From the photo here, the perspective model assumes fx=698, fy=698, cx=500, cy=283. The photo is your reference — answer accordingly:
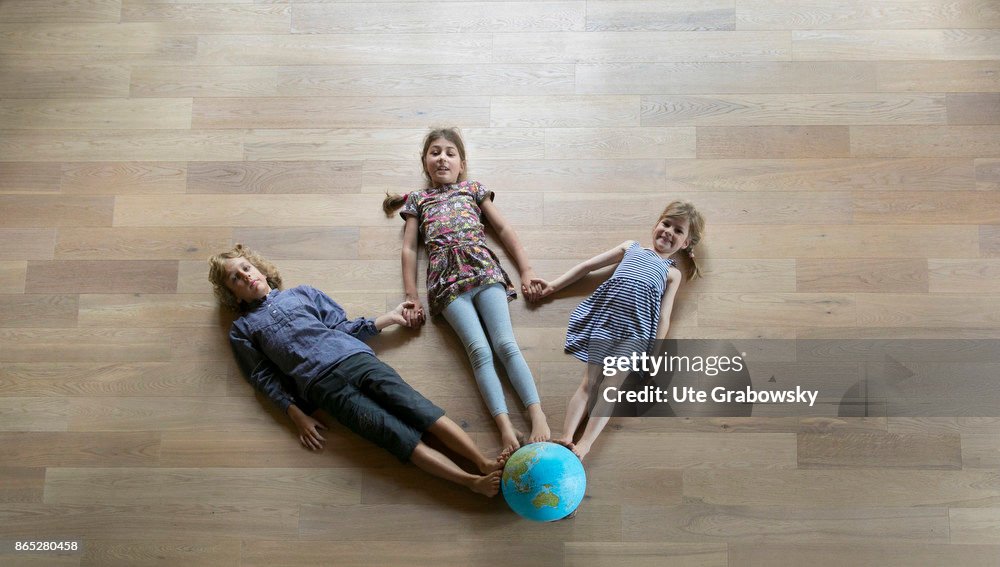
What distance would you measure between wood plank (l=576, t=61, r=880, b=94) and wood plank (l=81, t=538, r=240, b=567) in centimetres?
183

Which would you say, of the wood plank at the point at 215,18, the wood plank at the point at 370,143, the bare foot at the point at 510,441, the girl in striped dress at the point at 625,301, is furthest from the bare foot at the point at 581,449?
the wood plank at the point at 215,18

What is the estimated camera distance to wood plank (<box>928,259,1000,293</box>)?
221 cm

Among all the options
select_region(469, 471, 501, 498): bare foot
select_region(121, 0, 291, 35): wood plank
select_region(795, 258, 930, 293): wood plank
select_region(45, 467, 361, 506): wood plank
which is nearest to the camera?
select_region(469, 471, 501, 498): bare foot

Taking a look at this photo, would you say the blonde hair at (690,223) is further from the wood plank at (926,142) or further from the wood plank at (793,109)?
the wood plank at (926,142)

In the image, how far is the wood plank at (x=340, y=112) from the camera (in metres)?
2.37

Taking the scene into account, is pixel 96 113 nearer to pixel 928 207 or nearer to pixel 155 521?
pixel 155 521

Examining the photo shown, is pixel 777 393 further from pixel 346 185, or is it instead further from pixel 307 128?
pixel 307 128

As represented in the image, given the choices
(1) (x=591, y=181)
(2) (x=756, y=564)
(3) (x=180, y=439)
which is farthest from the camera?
(1) (x=591, y=181)

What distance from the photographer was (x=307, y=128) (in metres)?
2.38

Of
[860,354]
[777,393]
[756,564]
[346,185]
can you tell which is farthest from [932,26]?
[346,185]

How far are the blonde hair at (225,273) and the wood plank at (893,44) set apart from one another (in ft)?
6.20

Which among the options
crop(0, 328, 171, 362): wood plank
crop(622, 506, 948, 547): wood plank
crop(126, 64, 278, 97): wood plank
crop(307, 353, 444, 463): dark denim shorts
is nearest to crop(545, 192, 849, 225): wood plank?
crop(307, 353, 444, 463): dark denim shorts

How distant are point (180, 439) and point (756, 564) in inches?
69.5

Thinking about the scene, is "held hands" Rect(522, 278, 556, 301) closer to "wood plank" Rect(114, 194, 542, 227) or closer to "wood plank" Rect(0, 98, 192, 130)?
"wood plank" Rect(114, 194, 542, 227)
